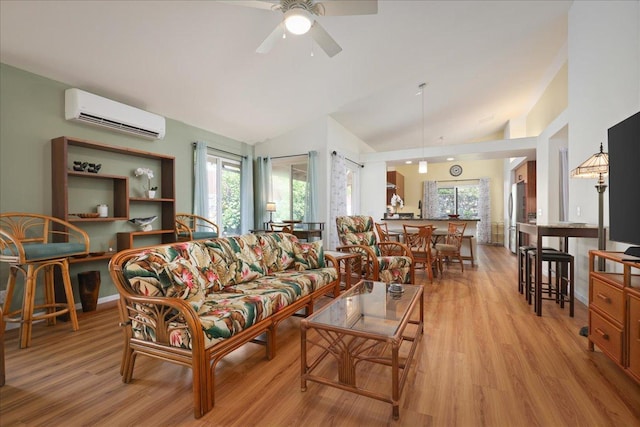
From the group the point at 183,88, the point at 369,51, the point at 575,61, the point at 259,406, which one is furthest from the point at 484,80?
the point at 259,406

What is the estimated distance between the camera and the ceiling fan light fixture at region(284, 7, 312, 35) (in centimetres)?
199

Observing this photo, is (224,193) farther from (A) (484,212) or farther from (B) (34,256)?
(A) (484,212)

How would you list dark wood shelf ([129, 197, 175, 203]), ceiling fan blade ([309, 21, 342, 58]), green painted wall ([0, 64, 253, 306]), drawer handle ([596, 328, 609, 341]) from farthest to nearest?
dark wood shelf ([129, 197, 175, 203]) → green painted wall ([0, 64, 253, 306]) → ceiling fan blade ([309, 21, 342, 58]) → drawer handle ([596, 328, 609, 341])

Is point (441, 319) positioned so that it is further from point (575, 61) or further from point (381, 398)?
point (575, 61)

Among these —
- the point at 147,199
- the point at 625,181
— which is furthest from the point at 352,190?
the point at 625,181

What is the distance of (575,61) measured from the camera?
3375mm

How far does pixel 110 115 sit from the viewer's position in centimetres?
324

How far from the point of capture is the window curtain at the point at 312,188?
5395 millimetres

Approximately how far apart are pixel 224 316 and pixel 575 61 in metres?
4.56

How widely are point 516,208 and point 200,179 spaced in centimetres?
734

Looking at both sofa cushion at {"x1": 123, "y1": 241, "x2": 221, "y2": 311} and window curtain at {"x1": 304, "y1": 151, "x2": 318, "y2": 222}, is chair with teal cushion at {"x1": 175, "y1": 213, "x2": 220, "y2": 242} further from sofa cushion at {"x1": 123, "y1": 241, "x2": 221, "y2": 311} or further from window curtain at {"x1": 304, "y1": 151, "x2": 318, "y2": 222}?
sofa cushion at {"x1": 123, "y1": 241, "x2": 221, "y2": 311}

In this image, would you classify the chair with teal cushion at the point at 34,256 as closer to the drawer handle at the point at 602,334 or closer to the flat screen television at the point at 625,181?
the drawer handle at the point at 602,334

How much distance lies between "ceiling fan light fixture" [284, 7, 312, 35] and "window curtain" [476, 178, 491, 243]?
348 inches

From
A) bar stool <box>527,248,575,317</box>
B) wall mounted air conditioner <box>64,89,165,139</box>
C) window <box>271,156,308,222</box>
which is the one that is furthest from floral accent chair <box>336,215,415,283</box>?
wall mounted air conditioner <box>64,89,165,139</box>
